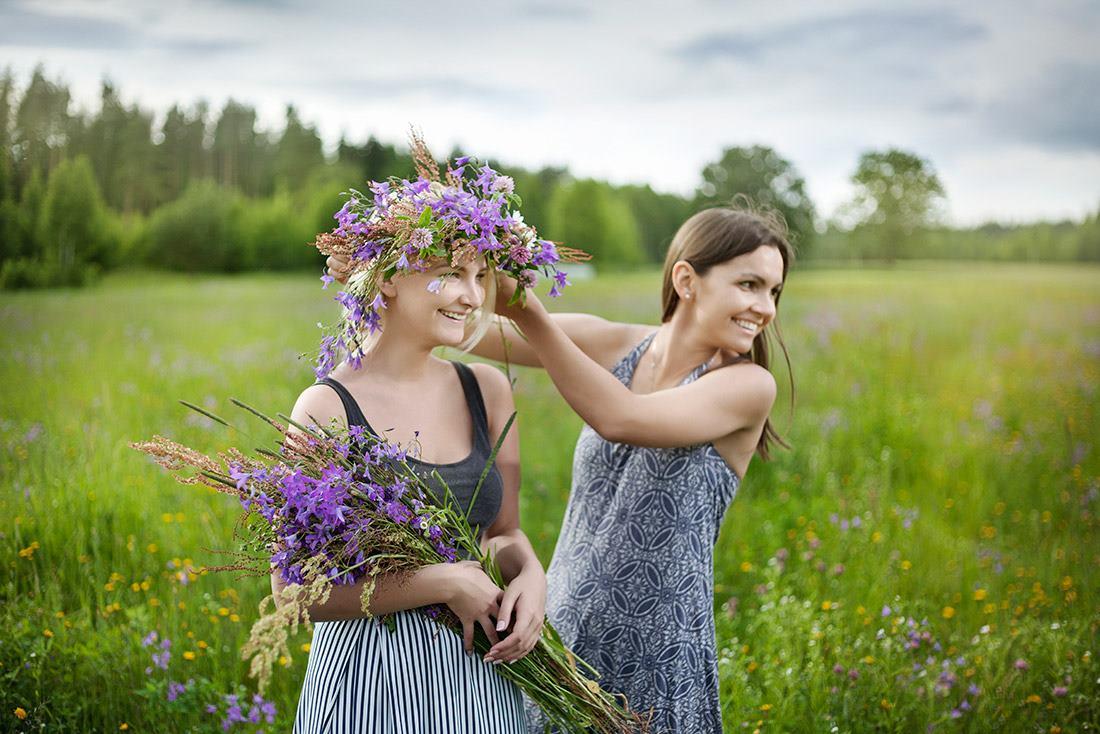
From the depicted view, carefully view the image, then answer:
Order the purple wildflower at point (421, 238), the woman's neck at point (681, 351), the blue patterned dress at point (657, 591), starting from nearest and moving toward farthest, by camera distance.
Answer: the purple wildflower at point (421, 238), the blue patterned dress at point (657, 591), the woman's neck at point (681, 351)

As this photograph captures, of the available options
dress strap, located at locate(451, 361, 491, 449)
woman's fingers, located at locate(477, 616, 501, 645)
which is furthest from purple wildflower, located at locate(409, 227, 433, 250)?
woman's fingers, located at locate(477, 616, 501, 645)

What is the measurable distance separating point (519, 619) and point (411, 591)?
23 cm

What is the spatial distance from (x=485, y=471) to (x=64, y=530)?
8.94 feet

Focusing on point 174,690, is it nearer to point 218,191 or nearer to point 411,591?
point 411,591

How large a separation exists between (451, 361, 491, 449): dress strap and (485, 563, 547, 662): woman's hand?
33cm

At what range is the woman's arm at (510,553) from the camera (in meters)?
1.75

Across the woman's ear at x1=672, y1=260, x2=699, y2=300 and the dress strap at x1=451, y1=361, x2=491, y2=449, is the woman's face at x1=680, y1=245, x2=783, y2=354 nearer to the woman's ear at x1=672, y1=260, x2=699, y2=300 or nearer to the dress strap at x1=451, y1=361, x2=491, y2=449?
the woman's ear at x1=672, y1=260, x2=699, y2=300

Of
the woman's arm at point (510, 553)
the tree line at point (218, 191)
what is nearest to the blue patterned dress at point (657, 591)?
the woman's arm at point (510, 553)

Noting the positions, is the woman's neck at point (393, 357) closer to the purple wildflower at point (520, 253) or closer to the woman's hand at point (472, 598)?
the purple wildflower at point (520, 253)

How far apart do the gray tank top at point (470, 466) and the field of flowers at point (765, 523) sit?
1.80 feet

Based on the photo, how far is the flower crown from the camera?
1.64m

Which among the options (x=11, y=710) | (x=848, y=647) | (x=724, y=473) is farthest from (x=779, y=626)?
(x=11, y=710)

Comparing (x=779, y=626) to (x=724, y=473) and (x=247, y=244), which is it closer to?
(x=724, y=473)

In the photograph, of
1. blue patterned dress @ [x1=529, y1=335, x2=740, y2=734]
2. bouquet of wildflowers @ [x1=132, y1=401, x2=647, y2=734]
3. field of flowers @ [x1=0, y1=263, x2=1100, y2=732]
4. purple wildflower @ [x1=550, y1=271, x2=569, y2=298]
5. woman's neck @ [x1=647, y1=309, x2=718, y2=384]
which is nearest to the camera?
bouquet of wildflowers @ [x1=132, y1=401, x2=647, y2=734]
